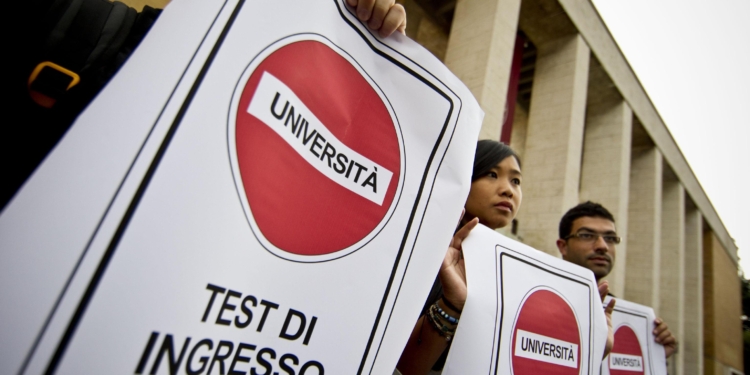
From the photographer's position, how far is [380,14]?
48 cm

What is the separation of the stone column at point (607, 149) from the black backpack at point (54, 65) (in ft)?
25.2

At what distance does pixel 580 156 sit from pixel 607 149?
197 centimetres

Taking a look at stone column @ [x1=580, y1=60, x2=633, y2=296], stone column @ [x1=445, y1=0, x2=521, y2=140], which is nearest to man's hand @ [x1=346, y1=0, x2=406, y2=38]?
stone column @ [x1=445, y1=0, x2=521, y2=140]

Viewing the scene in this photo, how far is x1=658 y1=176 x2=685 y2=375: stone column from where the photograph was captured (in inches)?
331

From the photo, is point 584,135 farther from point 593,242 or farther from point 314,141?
point 314,141

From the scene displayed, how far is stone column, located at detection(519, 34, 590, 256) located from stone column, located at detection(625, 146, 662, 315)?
12.9 ft

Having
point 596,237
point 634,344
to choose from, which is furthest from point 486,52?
point 634,344

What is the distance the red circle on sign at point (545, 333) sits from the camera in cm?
65

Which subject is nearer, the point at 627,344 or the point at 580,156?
the point at 627,344

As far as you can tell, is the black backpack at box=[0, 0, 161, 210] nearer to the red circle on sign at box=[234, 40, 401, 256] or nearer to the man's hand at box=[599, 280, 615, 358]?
the red circle on sign at box=[234, 40, 401, 256]

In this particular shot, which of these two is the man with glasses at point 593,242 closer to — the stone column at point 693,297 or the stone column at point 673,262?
the stone column at point 673,262

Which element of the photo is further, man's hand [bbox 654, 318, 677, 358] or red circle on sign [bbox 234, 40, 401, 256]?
man's hand [bbox 654, 318, 677, 358]

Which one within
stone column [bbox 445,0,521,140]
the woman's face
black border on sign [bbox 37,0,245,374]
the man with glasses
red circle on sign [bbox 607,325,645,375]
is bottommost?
black border on sign [bbox 37,0,245,374]

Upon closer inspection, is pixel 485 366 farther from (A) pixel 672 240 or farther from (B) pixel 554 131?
(A) pixel 672 240
